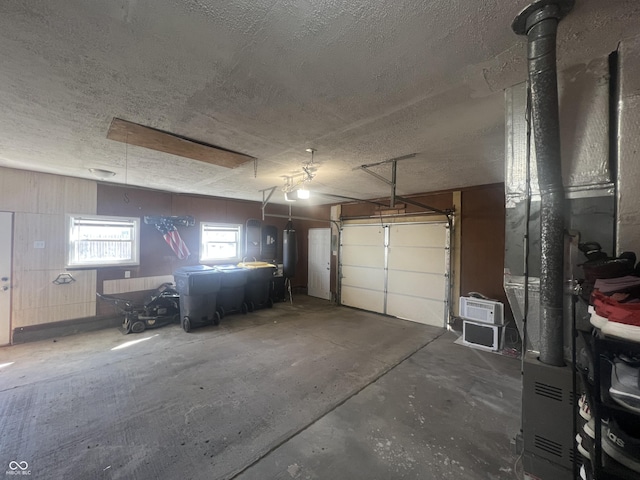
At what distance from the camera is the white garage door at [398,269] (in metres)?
4.96

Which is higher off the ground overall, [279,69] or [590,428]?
[279,69]

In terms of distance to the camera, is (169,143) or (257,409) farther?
(169,143)

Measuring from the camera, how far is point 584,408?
109 centimetres

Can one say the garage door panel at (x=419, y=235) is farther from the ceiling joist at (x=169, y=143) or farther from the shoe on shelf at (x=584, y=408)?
the shoe on shelf at (x=584, y=408)

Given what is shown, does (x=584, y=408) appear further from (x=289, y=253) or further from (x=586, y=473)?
(x=289, y=253)

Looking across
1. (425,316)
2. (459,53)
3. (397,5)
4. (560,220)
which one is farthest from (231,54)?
(425,316)

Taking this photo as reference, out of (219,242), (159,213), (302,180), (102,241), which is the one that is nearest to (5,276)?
(102,241)

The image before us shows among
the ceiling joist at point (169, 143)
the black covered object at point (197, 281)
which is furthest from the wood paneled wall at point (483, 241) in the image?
the black covered object at point (197, 281)

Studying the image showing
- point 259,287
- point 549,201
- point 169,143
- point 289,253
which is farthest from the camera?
point 289,253

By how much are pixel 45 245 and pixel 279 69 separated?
197 inches

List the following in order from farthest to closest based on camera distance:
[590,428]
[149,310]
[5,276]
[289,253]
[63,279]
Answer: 1. [289,253]
2. [149,310]
3. [63,279]
4. [5,276]
5. [590,428]

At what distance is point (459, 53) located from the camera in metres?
1.32

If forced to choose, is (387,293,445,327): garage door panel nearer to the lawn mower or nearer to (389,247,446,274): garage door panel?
(389,247,446,274): garage door panel

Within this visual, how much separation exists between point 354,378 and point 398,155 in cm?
262
